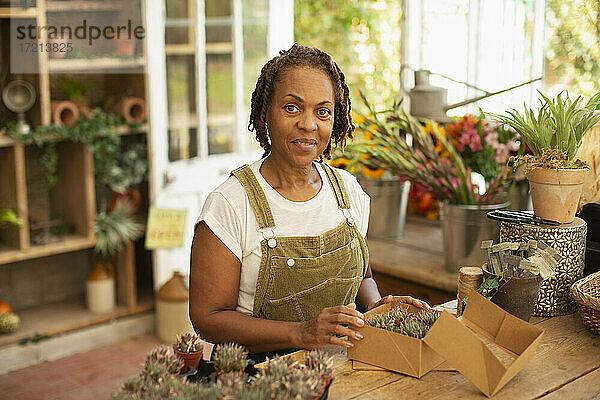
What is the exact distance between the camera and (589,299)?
160 cm

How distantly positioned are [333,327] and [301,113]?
54 centimetres

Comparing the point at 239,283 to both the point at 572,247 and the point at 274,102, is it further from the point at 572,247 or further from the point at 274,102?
the point at 572,247

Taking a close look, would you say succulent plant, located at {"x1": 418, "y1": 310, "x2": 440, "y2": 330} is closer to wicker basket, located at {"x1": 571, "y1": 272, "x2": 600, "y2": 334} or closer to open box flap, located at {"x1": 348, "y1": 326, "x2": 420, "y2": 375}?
open box flap, located at {"x1": 348, "y1": 326, "x2": 420, "y2": 375}

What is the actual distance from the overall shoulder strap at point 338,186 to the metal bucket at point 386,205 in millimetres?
842

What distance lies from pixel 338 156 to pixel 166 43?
4.55ft

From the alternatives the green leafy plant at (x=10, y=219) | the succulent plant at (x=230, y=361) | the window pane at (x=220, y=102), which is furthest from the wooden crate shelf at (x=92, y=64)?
the succulent plant at (x=230, y=361)

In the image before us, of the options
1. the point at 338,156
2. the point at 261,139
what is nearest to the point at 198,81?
the point at 338,156

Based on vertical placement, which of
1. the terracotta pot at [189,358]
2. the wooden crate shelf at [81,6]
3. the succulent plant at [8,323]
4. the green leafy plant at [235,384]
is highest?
the wooden crate shelf at [81,6]

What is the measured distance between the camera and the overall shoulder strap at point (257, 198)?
168 centimetres

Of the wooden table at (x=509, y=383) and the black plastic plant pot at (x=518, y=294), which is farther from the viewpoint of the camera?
the black plastic plant pot at (x=518, y=294)

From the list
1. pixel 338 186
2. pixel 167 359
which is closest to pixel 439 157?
pixel 338 186

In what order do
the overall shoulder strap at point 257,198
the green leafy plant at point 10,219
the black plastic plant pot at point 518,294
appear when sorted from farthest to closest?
the green leafy plant at point 10,219 < the overall shoulder strap at point 257,198 < the black plastic plant pot at point 518,294

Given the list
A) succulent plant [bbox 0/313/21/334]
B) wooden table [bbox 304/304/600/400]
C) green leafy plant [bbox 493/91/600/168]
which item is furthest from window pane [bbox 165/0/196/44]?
wooden table [bbox 304/304/600/400]

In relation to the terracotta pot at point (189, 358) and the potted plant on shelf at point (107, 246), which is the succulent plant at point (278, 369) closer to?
the terracotta pot at point (189, 358)
